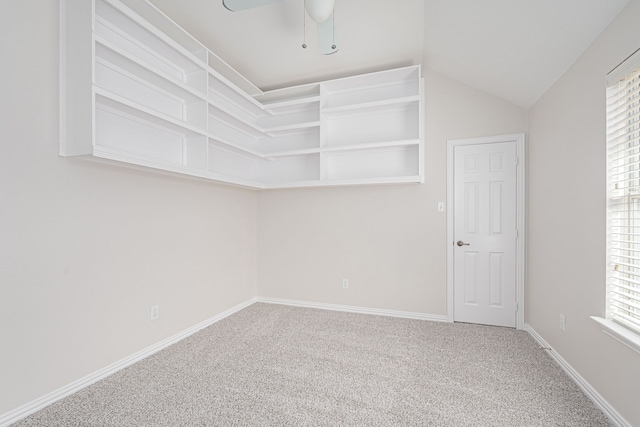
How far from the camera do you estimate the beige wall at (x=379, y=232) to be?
129 inches

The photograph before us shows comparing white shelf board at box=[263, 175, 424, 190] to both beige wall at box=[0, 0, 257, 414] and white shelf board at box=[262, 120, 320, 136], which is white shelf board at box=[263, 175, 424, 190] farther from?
beige wall at box=[0, 0, 257, 414]

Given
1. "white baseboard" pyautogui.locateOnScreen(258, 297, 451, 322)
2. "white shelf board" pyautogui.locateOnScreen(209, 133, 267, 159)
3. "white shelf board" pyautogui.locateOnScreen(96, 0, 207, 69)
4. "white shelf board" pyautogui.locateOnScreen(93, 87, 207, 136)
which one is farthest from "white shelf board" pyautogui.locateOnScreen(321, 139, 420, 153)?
"white baseboard" pyautogui.locateOnScreen(258, 297, 451, 322)

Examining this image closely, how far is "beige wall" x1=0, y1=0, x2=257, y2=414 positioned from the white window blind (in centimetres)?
334

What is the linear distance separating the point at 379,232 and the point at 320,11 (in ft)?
7.82

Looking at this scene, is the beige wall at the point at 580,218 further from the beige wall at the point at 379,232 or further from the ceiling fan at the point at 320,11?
the ceiling fan at the point at 320,11

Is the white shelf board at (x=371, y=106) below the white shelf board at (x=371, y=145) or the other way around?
the other way around

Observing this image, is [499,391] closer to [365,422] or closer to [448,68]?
[365,422]

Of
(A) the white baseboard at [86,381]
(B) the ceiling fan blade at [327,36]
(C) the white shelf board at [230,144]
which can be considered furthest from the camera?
(C) the white shelf board at [230,144]

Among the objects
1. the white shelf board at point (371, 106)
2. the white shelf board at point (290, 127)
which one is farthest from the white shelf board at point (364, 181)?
the white shelf board at point (371, 106)

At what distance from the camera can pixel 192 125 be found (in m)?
2.54

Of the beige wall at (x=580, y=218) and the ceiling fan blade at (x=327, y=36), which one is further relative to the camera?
the ceiling fan blade at (x=327, y=36)

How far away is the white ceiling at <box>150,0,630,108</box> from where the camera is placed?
6.41ft

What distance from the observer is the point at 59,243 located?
1.91 m

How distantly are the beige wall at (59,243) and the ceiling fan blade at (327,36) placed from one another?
5.82 ft
